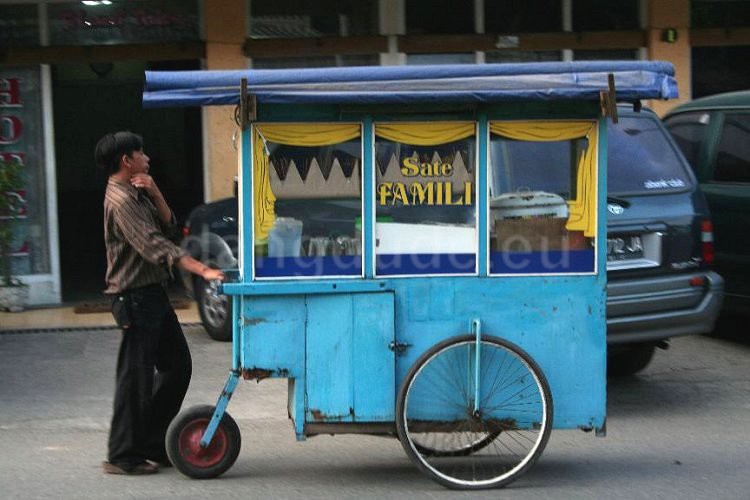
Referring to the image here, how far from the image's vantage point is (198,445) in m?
6.13

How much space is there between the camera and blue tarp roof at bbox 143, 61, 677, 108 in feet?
18.7

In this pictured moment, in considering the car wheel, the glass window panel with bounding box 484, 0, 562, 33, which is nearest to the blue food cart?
the car wheel

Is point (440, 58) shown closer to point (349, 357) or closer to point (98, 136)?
point (349, 357)

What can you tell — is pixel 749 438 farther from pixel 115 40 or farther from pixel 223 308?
pixel 115 40

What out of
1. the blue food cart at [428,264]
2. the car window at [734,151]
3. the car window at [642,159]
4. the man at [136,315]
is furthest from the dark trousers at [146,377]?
the car window at [734,151]

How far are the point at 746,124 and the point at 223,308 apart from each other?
451 cm

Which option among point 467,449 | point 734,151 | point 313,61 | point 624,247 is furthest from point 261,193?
point 313,61

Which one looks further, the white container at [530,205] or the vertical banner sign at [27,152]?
the vertical banner sign at [27,152]

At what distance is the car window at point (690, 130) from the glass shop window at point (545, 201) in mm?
4184

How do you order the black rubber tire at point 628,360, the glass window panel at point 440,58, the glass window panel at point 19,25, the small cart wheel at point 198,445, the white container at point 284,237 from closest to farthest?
1. the white container at point 284,237
2. the small cart wheel at point 198,445
3. the black rubber tire at point 628,360
4. the glass window panel at point 19,25
5. the glass window panel at point 440,58

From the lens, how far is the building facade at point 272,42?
1162 cm

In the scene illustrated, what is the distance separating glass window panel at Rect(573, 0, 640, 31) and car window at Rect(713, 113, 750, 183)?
3.50 meters

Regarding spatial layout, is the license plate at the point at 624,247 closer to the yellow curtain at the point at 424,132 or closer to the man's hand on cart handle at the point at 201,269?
the yellow curtain at the point at 424,132

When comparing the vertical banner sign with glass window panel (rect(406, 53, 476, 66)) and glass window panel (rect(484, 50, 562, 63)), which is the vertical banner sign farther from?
glass window panel (rect(484, 50, 562, 63))
